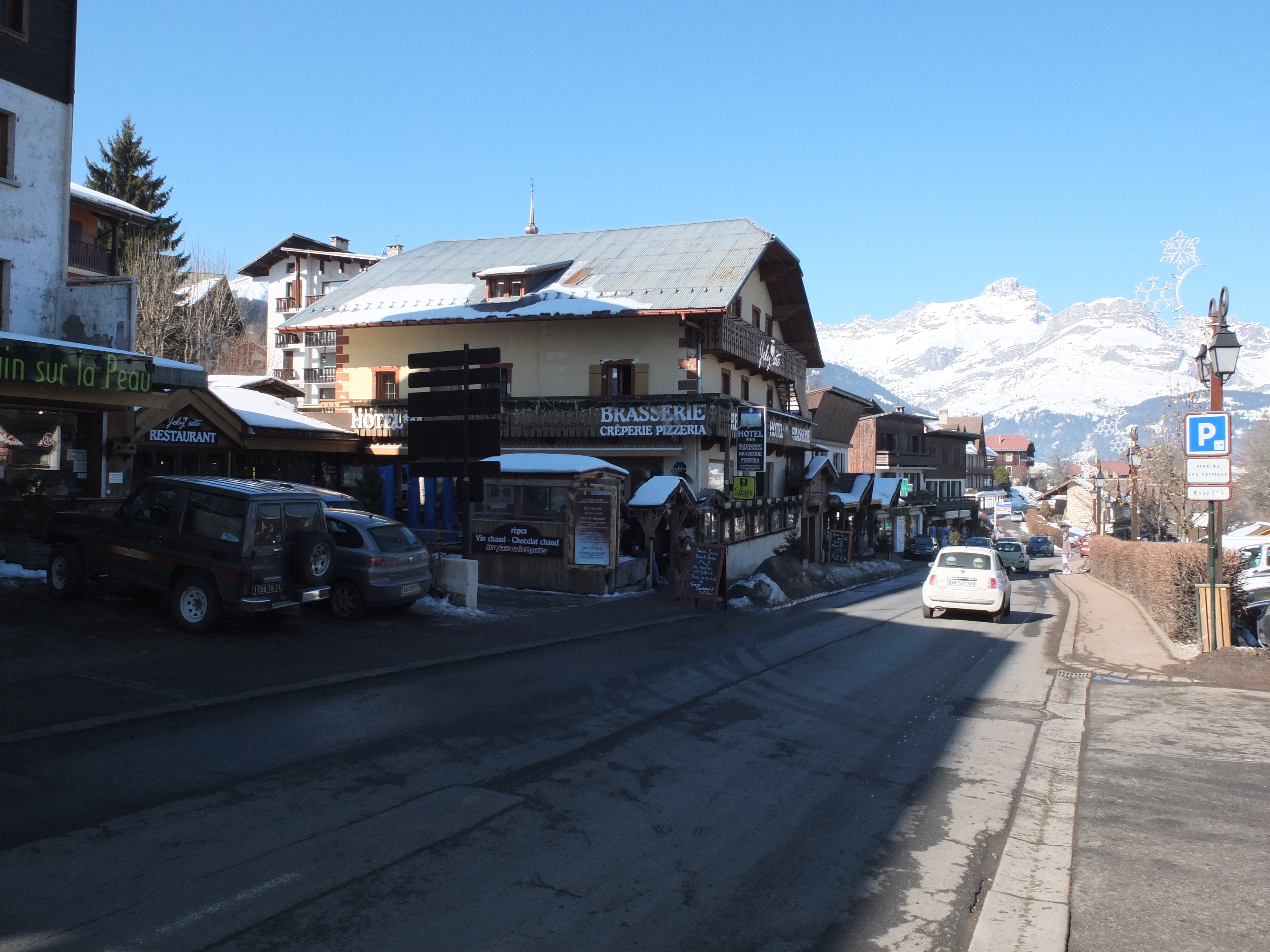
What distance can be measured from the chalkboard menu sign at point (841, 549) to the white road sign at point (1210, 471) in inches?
950

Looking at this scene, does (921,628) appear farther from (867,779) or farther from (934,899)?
(934,899)

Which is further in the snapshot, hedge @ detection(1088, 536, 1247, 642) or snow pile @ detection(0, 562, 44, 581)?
hedge @ detection(1088, 536, 1247, 642)

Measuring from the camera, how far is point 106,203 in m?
22.2

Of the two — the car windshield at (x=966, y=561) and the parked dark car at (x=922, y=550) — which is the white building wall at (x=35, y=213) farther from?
the parked dark car at (x=922, y=550)

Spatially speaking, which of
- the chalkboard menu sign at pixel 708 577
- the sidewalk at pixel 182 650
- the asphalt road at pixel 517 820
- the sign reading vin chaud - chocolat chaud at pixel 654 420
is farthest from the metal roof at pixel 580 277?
the asphalt road at pixel 517 820

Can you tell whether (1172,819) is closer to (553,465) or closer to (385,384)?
(553,465)

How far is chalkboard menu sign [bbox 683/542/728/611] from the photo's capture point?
2106cm

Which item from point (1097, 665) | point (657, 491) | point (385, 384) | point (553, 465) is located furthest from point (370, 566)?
point (385, 384)

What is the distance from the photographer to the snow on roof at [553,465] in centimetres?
2119

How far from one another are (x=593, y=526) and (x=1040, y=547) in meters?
61.9

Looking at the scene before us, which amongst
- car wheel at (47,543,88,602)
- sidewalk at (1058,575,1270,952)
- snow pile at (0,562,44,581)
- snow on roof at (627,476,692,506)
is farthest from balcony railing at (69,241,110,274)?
sidewalk at (1058,575,1270,952)

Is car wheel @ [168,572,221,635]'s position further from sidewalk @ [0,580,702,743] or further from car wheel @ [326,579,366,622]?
car wheel @ [326,579,366,622]

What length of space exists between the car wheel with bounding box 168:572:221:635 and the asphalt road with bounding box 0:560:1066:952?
2842mm

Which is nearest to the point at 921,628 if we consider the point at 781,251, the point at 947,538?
the point at 781,251
